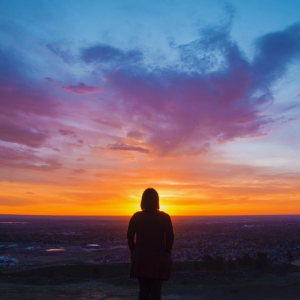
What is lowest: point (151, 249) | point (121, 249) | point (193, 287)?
point (121, 249)

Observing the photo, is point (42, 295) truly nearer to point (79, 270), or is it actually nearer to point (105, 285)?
point (105, 285)

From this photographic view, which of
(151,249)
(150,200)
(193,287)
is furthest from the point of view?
(193,287)

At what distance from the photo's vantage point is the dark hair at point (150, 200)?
4.55m

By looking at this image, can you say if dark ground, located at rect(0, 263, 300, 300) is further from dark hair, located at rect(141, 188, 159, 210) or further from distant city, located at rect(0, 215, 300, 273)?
dark hair, located at rect(141, 188, 159, 210)

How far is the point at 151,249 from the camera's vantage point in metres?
4.34

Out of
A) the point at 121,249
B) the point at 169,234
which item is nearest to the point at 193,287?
the point at 169,234

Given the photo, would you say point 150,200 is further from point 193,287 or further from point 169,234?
point 193,287

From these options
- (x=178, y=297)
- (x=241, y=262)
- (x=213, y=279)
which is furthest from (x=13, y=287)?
(x=241, y=262)

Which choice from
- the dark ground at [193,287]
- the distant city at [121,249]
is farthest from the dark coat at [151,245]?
the distant city at [121,249]

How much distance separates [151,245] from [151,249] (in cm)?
5

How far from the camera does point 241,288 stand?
43.4 feet

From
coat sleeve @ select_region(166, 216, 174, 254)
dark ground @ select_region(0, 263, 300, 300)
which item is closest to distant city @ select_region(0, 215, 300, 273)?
dark ground @ select_region(0, 263, 300, 300)

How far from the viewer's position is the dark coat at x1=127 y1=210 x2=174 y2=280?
4.25m

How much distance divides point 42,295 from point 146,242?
9689 mm
